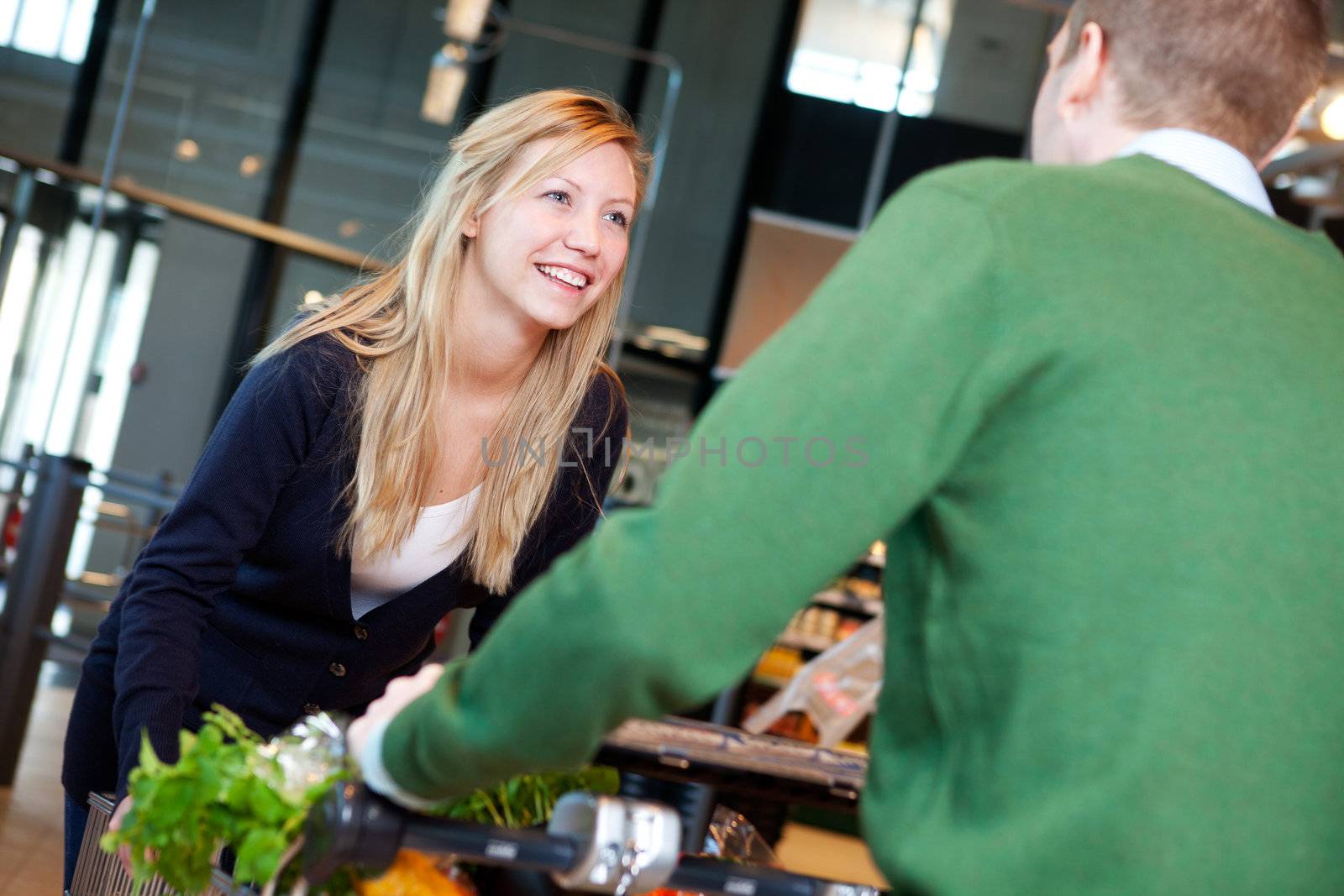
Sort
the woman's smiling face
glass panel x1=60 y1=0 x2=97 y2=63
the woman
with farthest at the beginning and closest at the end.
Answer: glass panel x1=60 y1=0 x2=97 y2=63 < the woman's smiling face < the woman

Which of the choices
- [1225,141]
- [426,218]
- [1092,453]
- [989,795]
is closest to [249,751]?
[989,795]

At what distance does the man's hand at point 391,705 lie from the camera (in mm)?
986

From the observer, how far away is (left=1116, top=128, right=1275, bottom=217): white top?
38.5 inches

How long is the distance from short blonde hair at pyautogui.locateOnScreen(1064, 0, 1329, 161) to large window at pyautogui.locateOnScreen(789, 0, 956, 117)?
857cm

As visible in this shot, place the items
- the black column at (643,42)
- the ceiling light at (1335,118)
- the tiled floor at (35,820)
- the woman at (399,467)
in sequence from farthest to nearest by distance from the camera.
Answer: the black column at (643,42)
the ceiling light at (1335,118)
the tiled floor at (35,820)
the woman at (399,467)

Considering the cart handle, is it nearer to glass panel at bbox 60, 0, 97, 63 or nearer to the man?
the man

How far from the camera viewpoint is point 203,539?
1596mm

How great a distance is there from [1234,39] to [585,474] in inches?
47.4

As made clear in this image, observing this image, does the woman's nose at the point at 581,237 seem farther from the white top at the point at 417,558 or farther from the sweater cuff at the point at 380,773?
the sweater cuff at the point at 380,773

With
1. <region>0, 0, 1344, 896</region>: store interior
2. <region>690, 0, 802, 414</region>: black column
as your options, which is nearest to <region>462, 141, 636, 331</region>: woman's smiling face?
<region>0, 0, 1344, 896</region>: store interior

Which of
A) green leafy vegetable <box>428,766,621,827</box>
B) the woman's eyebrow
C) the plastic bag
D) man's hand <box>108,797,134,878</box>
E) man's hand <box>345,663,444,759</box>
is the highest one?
the woman's eyebrow

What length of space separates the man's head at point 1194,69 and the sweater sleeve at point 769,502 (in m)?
0.24

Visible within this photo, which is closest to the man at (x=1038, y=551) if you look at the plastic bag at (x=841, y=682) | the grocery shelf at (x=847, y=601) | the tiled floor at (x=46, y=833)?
the tiled floor at (x=46, y=833)

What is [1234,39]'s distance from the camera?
99 cm
